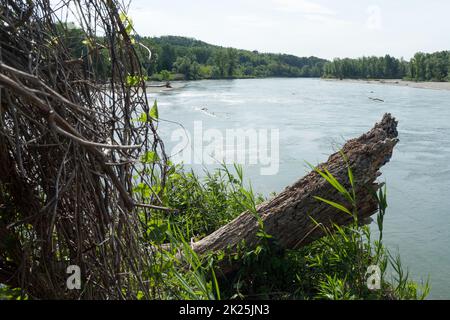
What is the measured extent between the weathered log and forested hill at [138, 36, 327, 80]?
40821mm

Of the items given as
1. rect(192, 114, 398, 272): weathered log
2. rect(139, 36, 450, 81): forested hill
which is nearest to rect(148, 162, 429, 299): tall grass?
rect(192, 114, 398, 272): weathered log

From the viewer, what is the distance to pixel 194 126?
14883 mm

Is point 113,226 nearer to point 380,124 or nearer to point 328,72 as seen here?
point 380,124

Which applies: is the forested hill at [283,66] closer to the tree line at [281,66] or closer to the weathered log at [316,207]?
the tree line at [281,66]

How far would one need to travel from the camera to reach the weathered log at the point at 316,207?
3.01 m

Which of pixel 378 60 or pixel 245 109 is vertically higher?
pixel 378 60

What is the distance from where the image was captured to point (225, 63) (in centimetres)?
6800

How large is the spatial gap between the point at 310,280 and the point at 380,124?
1.15 metres

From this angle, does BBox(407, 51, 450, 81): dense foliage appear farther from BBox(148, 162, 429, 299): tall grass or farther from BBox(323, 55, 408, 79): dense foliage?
BBox(148, 162, 429, 299): tall grass

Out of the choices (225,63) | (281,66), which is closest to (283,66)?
(281,66)

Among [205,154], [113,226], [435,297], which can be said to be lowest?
[435,297]

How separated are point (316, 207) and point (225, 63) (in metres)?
66.6

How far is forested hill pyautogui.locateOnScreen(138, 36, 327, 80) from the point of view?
54.9 meters
